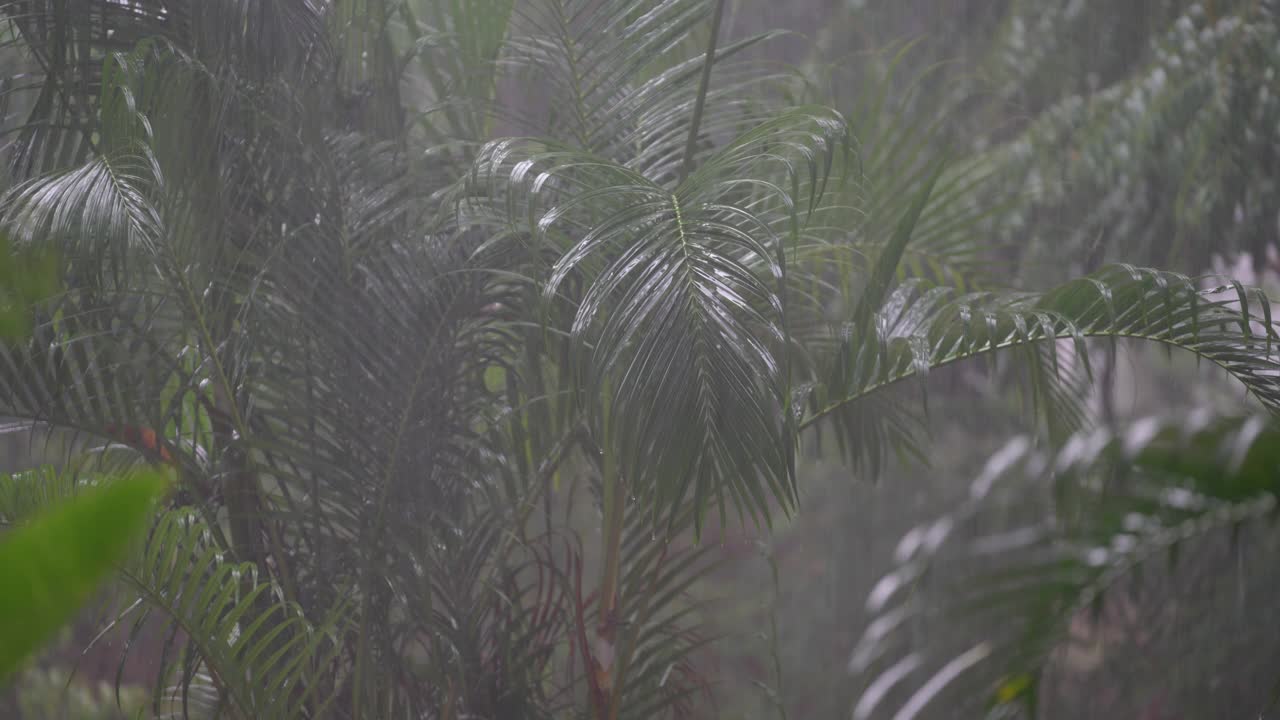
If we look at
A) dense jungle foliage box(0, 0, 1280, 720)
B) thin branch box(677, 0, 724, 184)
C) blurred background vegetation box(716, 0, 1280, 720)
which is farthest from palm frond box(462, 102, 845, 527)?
blurred background vegetation box(716, 0, 1280, 720)

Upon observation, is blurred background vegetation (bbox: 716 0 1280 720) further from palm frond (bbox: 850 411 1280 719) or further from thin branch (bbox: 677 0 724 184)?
thin branch (bbox: 677 0 724 184)

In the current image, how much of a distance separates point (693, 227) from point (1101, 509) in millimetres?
678

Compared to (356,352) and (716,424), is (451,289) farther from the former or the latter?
(716,424)

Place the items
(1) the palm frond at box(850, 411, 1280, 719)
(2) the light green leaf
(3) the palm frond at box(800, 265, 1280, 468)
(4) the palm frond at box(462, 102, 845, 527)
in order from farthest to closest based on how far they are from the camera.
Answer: (3) the palm frond at box(800, 265, 1280, 468), (4) the palm frond at box(462, 102, 845, 527), (1) the palm frond at box(850, 411, 1280, 719), (2) the light green leaf

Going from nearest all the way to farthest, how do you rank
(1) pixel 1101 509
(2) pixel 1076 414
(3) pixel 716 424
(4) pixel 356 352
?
(1) pixel 1101 509, (3) pixel 716 424, (4) pixel 356 352, (2) pixel 1076 414

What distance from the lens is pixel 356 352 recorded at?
157 centimetres

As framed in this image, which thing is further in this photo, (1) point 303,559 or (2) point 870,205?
(2) point 870,205

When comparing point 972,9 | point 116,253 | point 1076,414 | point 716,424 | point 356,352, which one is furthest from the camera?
point 972,9

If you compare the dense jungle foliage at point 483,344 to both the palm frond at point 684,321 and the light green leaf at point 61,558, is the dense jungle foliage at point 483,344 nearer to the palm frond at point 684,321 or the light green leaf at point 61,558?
the palm frond at point 684,321

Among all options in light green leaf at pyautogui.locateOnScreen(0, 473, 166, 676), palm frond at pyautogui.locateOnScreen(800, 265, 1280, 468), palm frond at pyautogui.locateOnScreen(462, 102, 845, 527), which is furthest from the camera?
palm frond at pyautogui.locateOnScreen(800, 265, 1280, 468)

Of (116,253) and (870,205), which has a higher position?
(116,253)

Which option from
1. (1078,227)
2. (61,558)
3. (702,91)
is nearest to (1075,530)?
(61,558)

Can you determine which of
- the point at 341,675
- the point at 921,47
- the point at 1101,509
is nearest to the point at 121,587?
the point at 341,675

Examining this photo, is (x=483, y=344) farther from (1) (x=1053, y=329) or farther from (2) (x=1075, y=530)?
(2) (x=1075, y=530)
